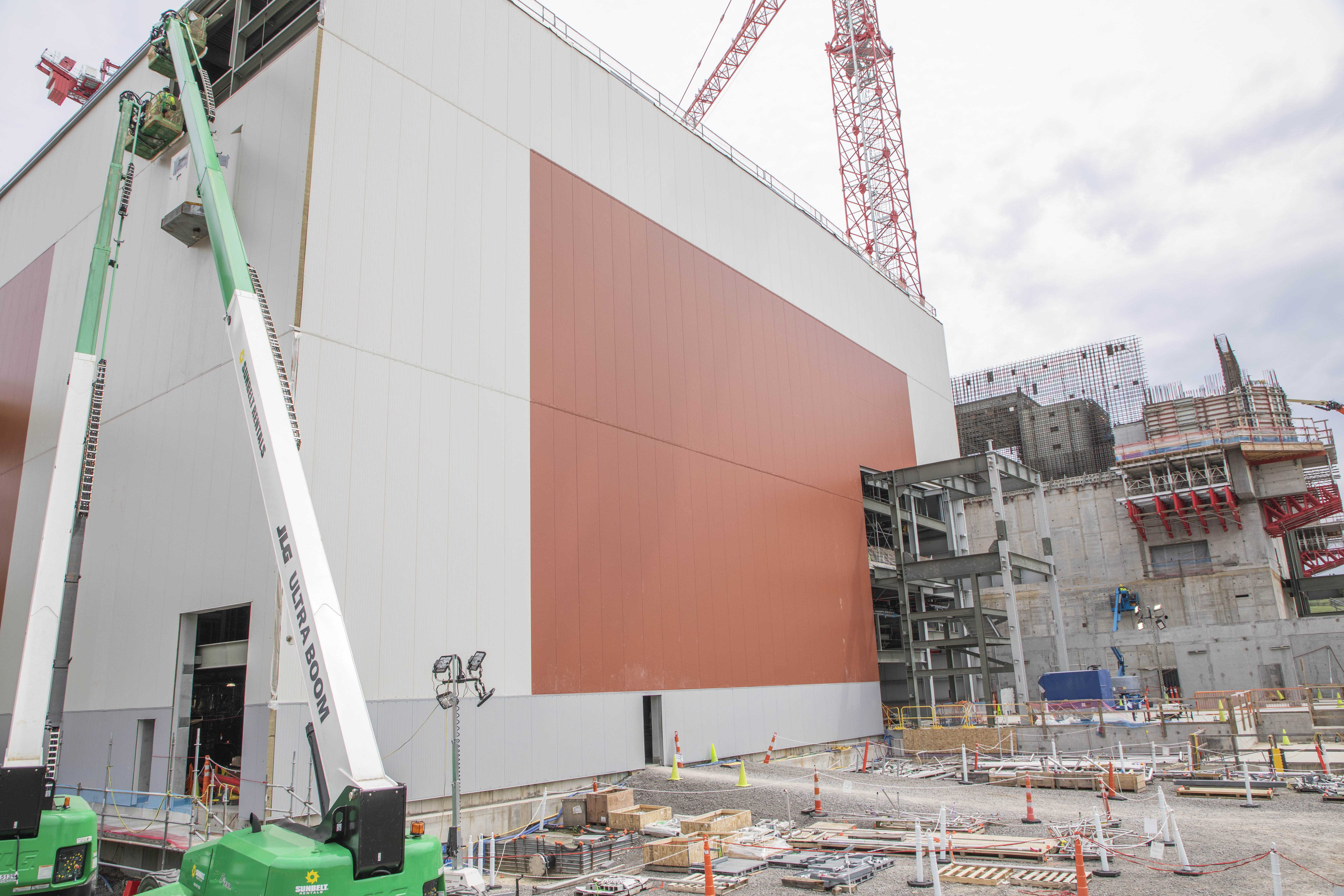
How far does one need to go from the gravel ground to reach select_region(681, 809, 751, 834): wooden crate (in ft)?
4.63

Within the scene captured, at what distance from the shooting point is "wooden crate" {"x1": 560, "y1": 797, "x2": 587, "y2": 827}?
19.0 meters

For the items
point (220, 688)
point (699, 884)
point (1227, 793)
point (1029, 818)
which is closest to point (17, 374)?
point (220, 688)

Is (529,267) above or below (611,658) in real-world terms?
above

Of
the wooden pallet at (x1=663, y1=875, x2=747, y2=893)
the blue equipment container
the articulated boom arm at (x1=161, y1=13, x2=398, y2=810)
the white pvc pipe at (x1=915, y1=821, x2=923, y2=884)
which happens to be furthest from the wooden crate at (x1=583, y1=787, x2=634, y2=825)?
the blue equipment container

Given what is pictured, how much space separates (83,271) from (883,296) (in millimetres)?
33266

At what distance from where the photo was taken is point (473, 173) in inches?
871

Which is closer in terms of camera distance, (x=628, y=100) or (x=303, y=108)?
(x=303, y=108)

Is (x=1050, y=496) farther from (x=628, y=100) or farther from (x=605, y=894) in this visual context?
(x=605, y=894)

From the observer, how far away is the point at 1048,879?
520 inches

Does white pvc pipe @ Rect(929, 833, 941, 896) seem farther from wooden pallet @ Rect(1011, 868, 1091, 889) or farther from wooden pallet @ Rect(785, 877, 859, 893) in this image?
wooden pallet @ Rect(1011, 868, 1091, 889)

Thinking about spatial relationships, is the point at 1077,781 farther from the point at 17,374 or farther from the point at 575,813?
the point at 17,374

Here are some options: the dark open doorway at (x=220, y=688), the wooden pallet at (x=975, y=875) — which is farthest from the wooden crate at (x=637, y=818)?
the dark open doorway at (x=220, y=688)

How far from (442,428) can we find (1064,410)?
63.4 metres

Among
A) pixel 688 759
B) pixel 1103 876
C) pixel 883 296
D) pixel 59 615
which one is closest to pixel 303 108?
pixel 59 615
